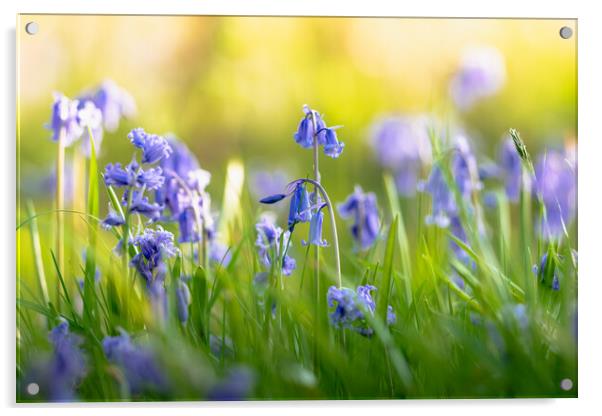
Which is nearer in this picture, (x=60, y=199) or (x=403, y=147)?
(x=60, y=199)

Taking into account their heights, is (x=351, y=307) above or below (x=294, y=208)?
below

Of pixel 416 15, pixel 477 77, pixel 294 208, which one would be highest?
pixel 416 15

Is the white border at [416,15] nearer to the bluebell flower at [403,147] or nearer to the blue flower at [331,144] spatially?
the bluebell flower at [403,147]

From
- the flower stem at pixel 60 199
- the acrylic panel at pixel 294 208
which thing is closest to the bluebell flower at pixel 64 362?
the acrylic panel at pixel 294 208

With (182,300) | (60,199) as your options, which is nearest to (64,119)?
(60,199)

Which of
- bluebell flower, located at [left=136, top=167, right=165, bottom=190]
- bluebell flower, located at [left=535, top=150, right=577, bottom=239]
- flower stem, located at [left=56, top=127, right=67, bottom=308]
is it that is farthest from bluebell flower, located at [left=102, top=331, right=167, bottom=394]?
bluebell flower, located at [left=535, top=150, right=577, bottom=239]

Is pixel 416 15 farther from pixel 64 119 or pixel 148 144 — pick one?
pixel 64 119

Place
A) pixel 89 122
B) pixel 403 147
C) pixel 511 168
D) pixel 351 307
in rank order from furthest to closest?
pixel 403 147
pixel 511 168
pixel 89 122
pixel 351 307

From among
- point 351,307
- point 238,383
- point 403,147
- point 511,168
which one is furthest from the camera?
point 403,147
